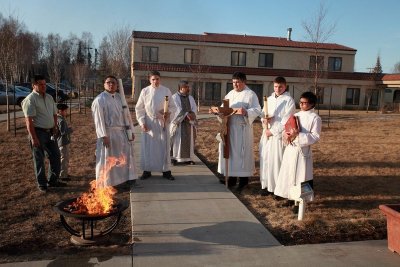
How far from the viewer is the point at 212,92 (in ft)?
122

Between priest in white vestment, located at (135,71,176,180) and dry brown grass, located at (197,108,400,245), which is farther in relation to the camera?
priest in white vestment, located at (135,71,176,180)

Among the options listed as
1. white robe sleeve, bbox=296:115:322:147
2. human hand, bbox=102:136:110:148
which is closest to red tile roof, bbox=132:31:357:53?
human hand, bbox=102:136:110:148

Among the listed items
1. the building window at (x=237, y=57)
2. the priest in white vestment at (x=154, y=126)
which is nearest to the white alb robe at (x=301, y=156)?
the priest in white vestment at (x=154, y=126)

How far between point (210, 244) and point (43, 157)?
3609 mm

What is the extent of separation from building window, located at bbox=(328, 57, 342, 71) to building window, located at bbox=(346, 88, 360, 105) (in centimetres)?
243

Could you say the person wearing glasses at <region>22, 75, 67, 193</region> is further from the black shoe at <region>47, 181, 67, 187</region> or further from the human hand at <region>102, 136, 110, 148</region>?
the human hand at <region>102, 136, 110, 148</region>

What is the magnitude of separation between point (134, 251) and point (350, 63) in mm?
39840

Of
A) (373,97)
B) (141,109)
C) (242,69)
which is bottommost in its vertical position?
(141,109)

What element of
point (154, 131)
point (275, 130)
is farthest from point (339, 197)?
point (154, 131)

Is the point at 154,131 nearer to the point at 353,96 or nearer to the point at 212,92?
the point at 212,92

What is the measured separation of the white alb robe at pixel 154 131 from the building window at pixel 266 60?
105 ft

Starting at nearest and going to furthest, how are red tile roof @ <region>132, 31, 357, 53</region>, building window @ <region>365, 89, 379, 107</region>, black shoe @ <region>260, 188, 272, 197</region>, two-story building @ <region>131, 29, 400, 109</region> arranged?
black shoe @ <region>260, 188, 272, 197</region>, two-story building @ <region>131, 29, 400, 109</region>, red tile roof @ <region>132, 31, 357, 53</region>, building window @ <region>365, 89, 379, 107</region>

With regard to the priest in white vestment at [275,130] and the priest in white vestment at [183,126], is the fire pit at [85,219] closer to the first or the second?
the priest in white vestment at [275,130]

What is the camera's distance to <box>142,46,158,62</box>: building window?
36406 millimetres
